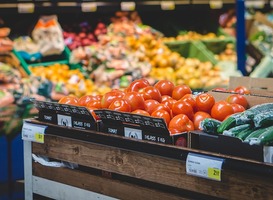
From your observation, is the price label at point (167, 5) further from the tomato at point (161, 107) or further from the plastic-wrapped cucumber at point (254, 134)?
the plastic-wrapped cucumber at point (254, 134)

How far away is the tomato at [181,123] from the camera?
2344 millimetres

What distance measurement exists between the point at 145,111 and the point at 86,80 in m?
2.62

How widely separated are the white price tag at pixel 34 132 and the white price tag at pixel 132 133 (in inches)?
20.9

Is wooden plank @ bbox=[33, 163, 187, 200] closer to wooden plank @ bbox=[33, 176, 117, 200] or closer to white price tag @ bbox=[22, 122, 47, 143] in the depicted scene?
wooden plank @ bbox=[33, 176, 117, 200]

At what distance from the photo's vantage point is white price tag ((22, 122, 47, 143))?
274 centimetres

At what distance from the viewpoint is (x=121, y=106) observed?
8.30 ft

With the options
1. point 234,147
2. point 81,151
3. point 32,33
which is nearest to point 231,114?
point 234,147

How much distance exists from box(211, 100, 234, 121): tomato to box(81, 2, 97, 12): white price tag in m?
3.16

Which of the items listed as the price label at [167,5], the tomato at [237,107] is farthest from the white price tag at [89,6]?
the tomato at [237,107]

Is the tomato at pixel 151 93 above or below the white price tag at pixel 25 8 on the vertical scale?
below

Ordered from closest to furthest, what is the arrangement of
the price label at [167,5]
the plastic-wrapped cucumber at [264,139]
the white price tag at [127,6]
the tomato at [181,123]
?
the plastic-wrapped cucumber at [264,139], the tomato at [181,123], the white price tag at [127,6], the price label at [167,5]

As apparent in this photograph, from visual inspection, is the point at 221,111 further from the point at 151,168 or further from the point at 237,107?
the point at 151,168

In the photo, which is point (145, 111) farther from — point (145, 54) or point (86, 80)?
point (145, 54)

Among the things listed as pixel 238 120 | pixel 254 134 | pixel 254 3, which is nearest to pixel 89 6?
pixel 254 3
